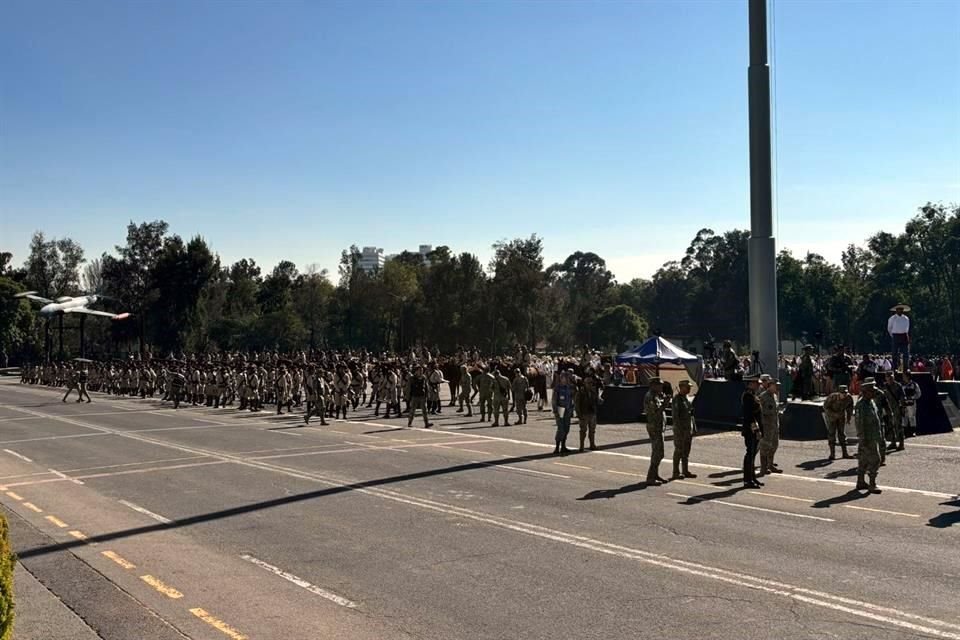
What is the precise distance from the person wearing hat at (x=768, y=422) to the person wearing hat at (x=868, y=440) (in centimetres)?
170

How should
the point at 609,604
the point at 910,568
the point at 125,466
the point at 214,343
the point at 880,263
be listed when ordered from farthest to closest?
1. the point at 214,343
2. the point at 880,263
3. the point at 125,466
4. the point at 910,568
5. the point at 609,604

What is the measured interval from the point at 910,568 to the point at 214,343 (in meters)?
89.1

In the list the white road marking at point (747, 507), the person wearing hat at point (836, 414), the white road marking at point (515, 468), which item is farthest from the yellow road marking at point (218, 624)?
the person wearing hat at point (836, 414)

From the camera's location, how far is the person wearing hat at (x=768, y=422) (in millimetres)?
15984

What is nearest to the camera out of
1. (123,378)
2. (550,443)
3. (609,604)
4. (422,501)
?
(609,604)

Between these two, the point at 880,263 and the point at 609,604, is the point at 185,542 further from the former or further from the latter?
the point at 880,263

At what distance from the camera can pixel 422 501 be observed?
13586mm

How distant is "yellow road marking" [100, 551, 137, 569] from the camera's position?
9.80m

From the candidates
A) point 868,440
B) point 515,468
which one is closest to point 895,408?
point 868,440

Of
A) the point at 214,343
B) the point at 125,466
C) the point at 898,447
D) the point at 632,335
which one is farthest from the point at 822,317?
the point at 125,466

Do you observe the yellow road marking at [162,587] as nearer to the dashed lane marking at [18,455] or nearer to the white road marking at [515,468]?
the white road marking at [515,468]

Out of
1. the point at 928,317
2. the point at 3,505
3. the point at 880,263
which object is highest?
the point at 880,263

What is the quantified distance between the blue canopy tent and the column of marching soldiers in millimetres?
2394

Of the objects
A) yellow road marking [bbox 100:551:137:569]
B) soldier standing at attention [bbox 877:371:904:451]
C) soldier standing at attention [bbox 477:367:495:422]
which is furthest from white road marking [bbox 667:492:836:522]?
soldier standing at attention [bbox 477:367:495:422]
